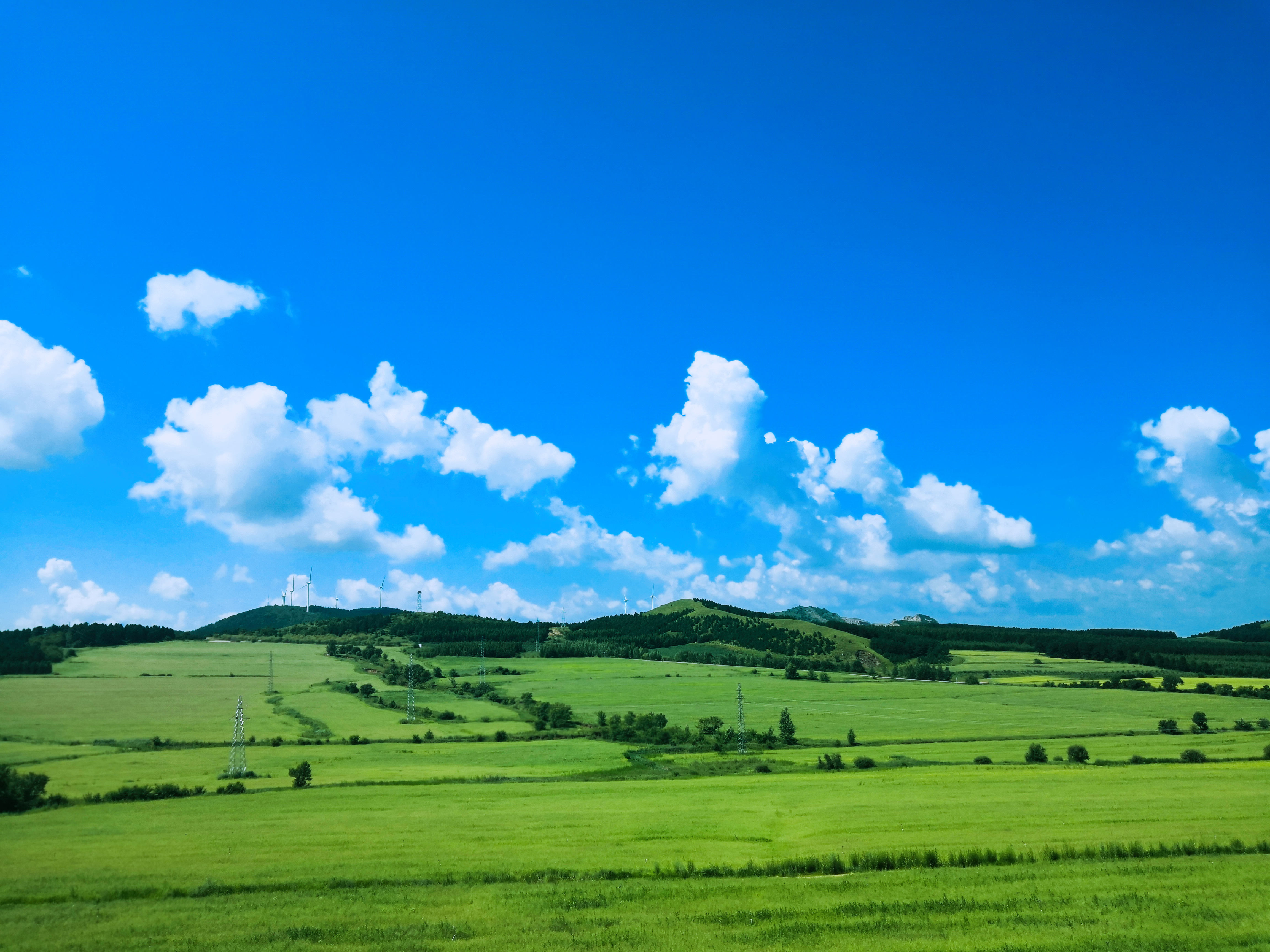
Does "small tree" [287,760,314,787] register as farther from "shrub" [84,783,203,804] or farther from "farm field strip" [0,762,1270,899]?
"shrub" [84,783,203,804]

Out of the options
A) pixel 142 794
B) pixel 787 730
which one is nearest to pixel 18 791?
pixel 142 794

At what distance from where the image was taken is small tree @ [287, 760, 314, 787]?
75.1 metres

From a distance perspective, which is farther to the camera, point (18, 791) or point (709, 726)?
point (709, 726)

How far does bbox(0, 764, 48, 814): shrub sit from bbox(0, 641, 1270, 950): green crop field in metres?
2.11

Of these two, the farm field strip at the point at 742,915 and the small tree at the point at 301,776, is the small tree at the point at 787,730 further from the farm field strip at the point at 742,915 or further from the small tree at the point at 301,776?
the farm field strip at the point at 742,915

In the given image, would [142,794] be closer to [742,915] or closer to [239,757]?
[239,757]

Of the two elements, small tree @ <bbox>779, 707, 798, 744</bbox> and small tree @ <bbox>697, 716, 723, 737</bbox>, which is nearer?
small tree @ <bbox>779, 707, 798, 744</bbox>

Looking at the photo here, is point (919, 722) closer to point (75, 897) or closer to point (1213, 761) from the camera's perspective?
point (1213, 761)

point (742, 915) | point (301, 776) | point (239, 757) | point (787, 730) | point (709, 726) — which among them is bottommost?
point (787, 730)

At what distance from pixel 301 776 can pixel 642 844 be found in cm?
4598

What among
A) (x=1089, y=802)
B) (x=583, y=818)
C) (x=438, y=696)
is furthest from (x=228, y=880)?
(x=438, y=696)

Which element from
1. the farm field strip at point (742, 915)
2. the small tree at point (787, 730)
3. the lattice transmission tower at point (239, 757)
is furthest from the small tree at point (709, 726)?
the farm field strip at point (742, 915)

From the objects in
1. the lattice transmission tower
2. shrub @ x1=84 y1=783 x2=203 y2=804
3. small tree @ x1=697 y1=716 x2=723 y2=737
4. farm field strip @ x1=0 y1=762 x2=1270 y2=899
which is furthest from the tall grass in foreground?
small tree @ x1=697 y1=716 x2=723 y2=737

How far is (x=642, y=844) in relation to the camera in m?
44.5
